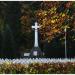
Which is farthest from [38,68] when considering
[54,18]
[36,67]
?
[54,18]

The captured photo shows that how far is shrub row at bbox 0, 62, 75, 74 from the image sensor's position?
13.4 metres

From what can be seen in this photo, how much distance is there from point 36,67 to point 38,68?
0.08 m

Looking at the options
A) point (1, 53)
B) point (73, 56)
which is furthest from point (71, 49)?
point (1, 53)

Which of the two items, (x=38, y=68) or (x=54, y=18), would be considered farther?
(x=54, y=18)

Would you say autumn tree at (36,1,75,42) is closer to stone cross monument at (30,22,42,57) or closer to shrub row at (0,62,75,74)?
stone cross monument at (30,22,42,57)

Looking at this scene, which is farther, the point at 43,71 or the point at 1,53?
the point at 1,53

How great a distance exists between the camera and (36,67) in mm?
13531

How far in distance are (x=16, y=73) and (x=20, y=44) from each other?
2.84 m

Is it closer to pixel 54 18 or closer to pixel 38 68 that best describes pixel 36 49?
pixel 54 18

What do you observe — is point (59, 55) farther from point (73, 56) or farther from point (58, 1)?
point (58, 1)

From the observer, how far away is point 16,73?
1326cm

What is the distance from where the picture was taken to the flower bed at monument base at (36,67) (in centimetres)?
1340

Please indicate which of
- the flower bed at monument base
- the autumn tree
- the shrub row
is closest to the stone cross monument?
the autumn tree

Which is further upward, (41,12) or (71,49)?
(41,12)
